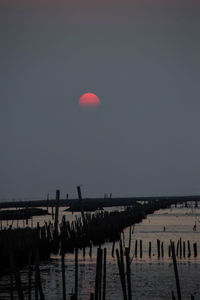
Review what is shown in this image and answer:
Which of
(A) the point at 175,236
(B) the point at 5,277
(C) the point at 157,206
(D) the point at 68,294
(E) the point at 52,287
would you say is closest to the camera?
(D) the point at 68,294

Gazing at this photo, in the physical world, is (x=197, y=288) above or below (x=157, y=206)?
below

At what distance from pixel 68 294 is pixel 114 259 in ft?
38.9

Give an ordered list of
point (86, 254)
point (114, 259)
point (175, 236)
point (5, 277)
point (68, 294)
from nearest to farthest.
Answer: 1. point (68, 294)
2. point (5, 277)
3. point (114, 259)
4. point (86, 254)
5. point (175, 236)

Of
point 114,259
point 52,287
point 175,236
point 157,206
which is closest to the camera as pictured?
point 52,287

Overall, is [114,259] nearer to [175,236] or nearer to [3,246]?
[3,246]

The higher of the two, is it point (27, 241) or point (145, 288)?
point (27, 241)

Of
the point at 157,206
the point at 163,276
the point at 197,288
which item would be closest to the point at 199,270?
the point at 163,276

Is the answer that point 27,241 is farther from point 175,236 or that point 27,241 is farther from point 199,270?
point 175,236

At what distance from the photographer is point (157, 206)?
124062 millimetres

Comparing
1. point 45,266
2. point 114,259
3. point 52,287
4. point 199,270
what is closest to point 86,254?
point 114,259

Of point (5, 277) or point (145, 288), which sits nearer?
point (145, 288)

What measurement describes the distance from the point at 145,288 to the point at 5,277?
6.54m

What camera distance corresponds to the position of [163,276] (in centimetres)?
3053

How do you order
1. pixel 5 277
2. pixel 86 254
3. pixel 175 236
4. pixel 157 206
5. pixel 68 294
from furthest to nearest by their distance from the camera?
pixel 157 206
pixel 175 236
pixel 86 254
pixel 5 277
pixel 68 294
